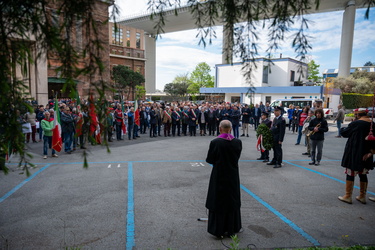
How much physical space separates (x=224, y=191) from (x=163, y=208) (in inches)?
66.7

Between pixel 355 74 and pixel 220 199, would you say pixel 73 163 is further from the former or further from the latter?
pixel 355 74

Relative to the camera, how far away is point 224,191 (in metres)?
3.78

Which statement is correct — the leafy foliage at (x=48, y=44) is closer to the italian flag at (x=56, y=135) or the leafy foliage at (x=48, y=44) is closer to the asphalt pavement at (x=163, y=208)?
the asphalt pavement at (x=163, y=208)

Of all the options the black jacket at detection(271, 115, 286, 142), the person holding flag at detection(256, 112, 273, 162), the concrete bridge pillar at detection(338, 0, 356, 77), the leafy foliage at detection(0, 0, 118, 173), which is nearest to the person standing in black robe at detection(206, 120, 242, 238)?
the leafy foliage at detection(0, 0, 118, 173)

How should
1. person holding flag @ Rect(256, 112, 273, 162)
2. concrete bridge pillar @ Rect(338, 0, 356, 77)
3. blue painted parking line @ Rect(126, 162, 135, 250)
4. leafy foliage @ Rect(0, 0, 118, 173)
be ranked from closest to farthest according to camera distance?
1. leafy foliage @ Rect(0, 0, 118, 173)
2. blue painted parking line @ Rect(126, 162, 135, 250)
3. person holding flag @ Rect(256, 112, 273, 162)
4. concrete bridge pillar @ Rect(338, 0, 356, 77)

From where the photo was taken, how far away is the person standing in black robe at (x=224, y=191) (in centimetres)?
377

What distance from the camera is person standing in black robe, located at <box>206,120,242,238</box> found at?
3.77 m

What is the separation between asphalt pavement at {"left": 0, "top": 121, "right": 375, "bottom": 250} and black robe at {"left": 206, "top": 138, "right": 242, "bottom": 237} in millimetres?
253

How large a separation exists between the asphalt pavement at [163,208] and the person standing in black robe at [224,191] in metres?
0.25

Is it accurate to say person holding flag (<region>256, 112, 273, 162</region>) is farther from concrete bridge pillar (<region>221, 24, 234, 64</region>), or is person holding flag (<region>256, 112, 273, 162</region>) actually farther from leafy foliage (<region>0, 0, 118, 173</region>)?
leafy foliage (<region>0, 0, 118, 173</region>)

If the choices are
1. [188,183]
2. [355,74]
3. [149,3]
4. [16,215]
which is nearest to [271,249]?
[188,183]

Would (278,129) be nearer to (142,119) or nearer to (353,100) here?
(142,119)

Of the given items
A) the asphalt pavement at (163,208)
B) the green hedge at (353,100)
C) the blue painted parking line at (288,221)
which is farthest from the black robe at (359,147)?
the green hedge at (353,100)

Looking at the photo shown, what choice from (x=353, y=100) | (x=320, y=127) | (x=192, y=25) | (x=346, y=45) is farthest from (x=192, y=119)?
(x=346, y=45)
